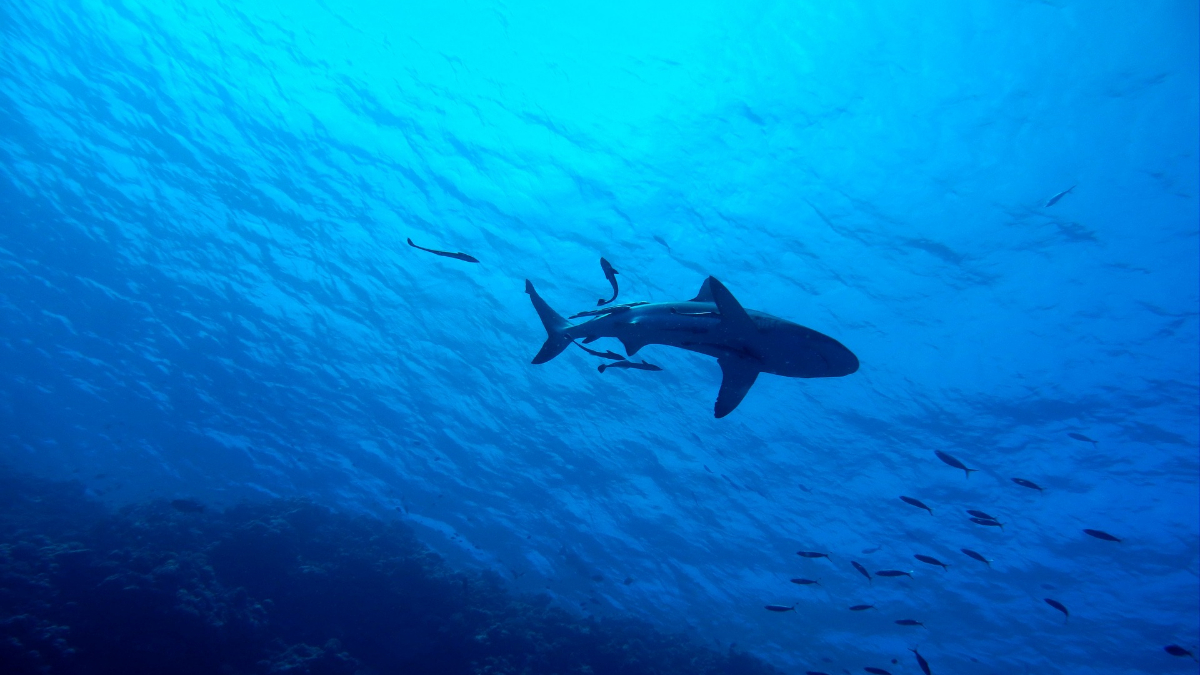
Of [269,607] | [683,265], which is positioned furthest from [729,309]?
[269,607]

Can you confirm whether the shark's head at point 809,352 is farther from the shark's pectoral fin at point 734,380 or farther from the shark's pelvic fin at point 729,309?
the shark's pectoral fin at point 734,380

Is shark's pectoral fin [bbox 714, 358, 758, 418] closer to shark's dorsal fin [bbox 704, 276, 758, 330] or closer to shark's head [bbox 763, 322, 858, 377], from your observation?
shark's head [bbox 763, 322, 858, 377]

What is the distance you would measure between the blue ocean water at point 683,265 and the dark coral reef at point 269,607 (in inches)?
219

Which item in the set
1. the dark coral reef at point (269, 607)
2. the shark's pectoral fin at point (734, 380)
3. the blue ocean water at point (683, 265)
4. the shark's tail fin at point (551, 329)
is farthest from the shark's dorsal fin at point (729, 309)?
the dark coral reef at point (269, 607)

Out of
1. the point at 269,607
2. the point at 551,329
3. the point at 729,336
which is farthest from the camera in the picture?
the point at 269,607

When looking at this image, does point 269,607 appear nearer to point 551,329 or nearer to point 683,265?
point 551,329

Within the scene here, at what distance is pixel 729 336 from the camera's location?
5.01m

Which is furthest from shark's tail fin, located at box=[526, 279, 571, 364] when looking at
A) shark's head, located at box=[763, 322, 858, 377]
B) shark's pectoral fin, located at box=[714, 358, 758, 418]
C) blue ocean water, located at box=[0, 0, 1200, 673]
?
blue ocean water, located at box=[0, 0, 1200, 673]

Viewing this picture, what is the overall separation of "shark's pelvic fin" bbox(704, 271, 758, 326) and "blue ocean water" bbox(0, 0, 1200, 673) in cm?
877

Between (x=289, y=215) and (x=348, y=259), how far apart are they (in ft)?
7.86

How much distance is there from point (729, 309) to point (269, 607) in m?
19.4

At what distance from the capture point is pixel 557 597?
3128cm

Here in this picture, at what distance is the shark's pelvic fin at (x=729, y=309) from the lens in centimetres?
451

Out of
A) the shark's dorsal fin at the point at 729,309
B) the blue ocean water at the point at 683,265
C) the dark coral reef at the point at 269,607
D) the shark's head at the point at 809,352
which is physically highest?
the blue ocean water at the point at 683,265
